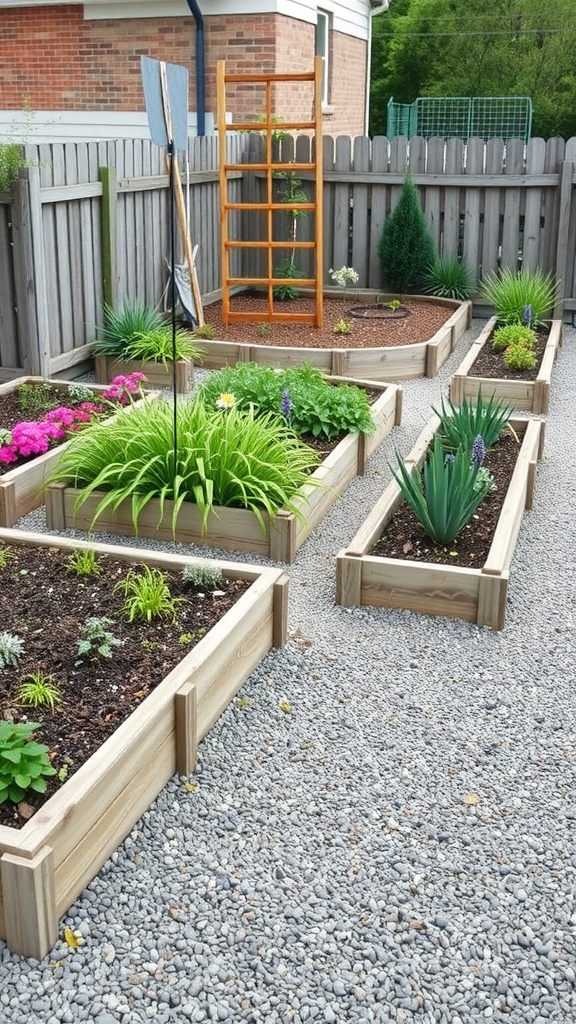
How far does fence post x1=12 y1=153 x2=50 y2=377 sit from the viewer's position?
6.95 m

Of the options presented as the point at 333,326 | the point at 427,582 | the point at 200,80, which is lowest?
the point at 427,582

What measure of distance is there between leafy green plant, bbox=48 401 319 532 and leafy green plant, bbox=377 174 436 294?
572 centimetres

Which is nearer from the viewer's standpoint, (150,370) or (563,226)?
(150,370)

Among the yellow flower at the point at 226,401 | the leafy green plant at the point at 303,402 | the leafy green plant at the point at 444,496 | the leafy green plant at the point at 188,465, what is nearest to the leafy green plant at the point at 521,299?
the leafy green plant at the point at 303,402

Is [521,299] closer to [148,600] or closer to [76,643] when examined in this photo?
[148,600]

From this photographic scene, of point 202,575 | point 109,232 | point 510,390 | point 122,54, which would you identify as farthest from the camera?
point 122,54

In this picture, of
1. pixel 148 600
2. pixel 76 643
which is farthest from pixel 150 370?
pixel 76 643

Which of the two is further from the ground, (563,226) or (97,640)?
(563,226)

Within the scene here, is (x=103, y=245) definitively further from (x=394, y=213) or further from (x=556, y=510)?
(x=556, y=510)

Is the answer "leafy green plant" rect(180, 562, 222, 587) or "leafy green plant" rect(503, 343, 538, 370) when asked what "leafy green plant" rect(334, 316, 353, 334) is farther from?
"leafy green plant" rect(180, 562, 222, 587)

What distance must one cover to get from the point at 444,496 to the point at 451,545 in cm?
27

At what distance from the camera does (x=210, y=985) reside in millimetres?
2523

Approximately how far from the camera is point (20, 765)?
111 inches

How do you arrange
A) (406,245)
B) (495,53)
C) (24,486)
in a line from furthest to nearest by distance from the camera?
(495,53) → (406,245) → (24,486)
